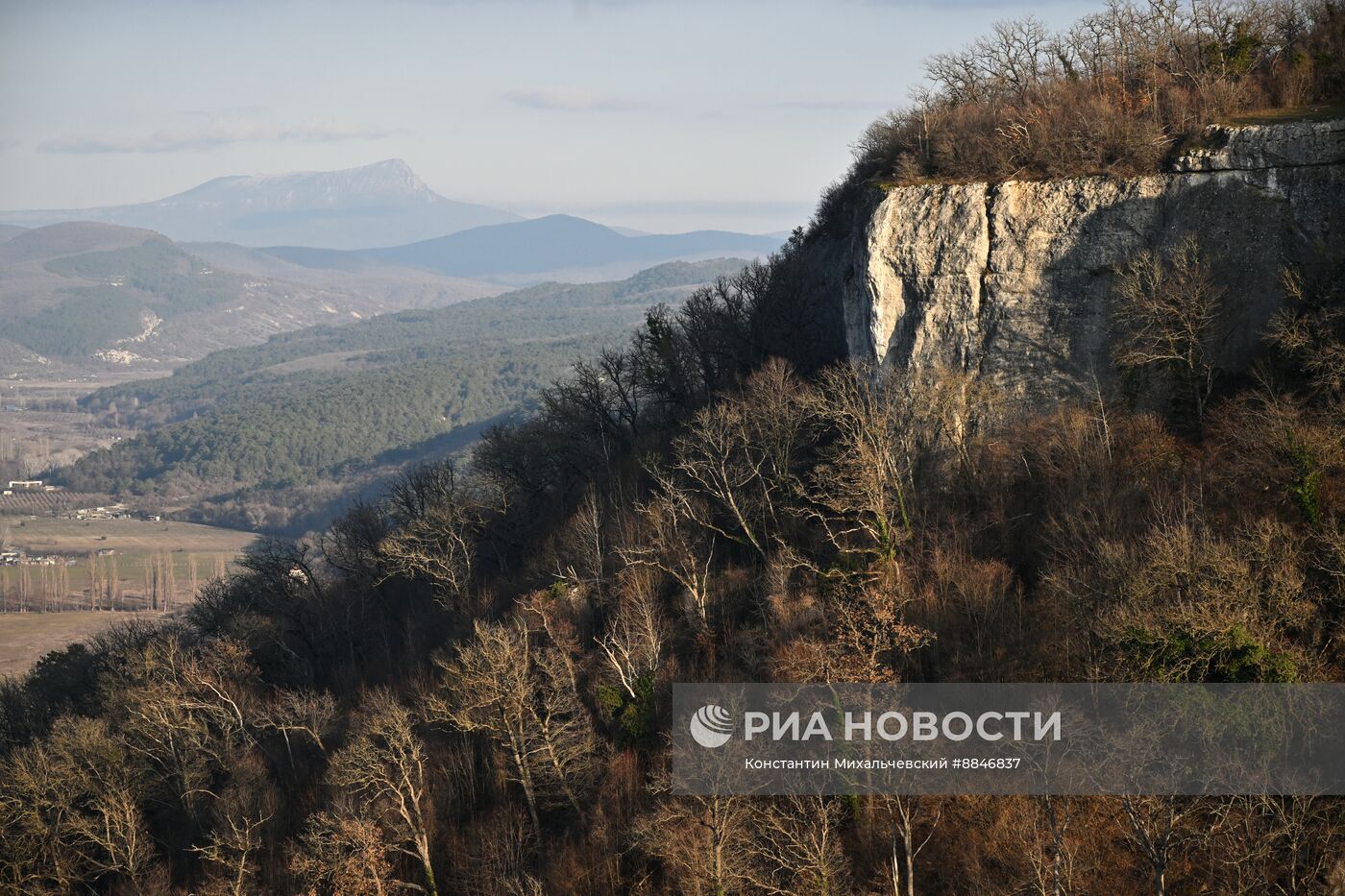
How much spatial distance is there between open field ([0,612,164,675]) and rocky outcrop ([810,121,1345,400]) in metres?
88.7

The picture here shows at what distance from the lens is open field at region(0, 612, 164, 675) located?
10112 cm

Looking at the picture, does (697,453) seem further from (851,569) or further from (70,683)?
(70,683)

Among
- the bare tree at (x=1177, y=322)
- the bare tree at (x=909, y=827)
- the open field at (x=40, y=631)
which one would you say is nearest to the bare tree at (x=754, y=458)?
the bare tree at (x=1177, y=322)

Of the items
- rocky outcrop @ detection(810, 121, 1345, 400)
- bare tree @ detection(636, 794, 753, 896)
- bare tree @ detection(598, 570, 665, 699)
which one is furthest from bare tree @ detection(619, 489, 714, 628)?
bare tree @ detection(636, 794, 753, 896)

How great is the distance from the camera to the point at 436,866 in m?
31.0

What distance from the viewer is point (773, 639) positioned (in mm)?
31484

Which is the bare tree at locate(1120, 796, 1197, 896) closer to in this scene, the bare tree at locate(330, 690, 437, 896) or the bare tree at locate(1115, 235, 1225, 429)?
the bare tree at locate(1115, 235, 1225, 429)

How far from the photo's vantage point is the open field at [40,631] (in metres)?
101

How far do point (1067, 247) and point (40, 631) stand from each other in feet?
369

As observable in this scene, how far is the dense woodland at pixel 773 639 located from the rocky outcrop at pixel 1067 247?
0.84 meters

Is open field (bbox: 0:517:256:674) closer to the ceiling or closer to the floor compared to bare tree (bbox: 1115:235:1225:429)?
closer to the floor

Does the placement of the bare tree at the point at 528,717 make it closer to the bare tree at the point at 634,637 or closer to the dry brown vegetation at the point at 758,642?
the dry brown vegetation at the point at 758,642

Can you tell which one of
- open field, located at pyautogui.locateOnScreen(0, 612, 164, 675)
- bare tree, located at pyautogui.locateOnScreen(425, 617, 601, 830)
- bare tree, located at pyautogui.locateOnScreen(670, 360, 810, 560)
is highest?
bare tree, located at pyautogui.locateOnScreen(670, 360, 810, 560)

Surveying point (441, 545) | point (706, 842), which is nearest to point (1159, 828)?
point (706, 842)
